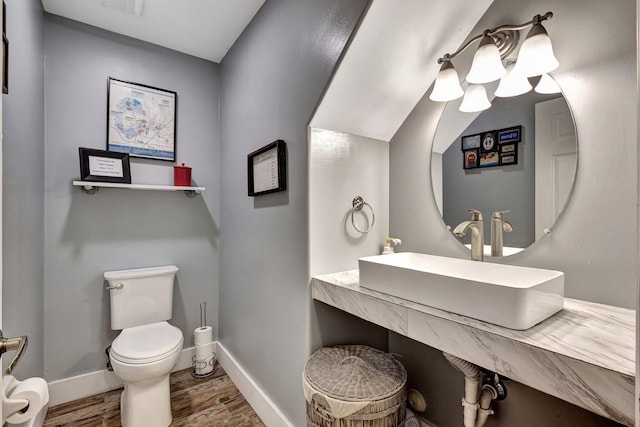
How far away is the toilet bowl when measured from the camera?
5.09 ft

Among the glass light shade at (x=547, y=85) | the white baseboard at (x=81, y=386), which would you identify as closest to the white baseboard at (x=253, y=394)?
the white baseboard at (x=81, y=386)

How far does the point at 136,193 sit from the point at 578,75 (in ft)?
8.24

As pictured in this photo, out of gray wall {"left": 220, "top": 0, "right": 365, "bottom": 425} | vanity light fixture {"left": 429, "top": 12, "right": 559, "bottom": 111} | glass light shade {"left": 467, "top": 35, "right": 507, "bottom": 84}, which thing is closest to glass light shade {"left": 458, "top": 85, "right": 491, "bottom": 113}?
vanity light fixture {"left": 429, "top": 12, "right": 559, "bottom": 111}

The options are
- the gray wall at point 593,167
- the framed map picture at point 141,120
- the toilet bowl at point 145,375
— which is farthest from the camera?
the framed map picture at point 141,120

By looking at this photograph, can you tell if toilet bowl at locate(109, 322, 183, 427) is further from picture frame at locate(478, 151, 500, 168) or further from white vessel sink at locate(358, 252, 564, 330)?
picture frame at locate(478, 151, 500, 168)

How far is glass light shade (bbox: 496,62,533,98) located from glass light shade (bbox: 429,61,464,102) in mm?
150

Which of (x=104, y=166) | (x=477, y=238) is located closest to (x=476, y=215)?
(x=477, y=238)

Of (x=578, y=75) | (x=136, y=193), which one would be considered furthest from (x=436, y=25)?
(x=136, y=193)

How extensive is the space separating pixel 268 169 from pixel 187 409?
5.15 ft

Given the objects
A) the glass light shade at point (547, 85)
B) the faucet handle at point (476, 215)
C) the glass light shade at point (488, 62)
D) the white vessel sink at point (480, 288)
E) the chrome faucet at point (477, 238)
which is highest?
the glass light shade at point (488, 62)

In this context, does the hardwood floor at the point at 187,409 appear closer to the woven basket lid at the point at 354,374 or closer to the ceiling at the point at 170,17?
the woven basket lid at the point at 354,374

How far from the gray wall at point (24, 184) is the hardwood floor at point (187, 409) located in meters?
0.33

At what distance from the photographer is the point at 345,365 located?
4.20 ft

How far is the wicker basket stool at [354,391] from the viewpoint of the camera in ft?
3.49
